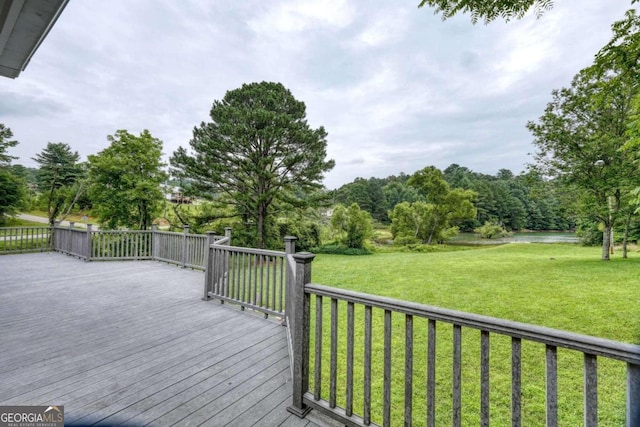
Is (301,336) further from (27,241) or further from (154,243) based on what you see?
(27,241)

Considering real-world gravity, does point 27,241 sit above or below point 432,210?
below

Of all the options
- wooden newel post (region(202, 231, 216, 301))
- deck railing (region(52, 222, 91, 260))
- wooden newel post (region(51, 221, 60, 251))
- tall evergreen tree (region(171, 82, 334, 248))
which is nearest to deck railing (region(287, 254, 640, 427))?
wooden newel post (region(202, 231, 216, 301))

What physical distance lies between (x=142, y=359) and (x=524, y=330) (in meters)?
2.93

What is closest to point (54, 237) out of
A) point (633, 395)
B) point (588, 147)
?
point (633, 395)

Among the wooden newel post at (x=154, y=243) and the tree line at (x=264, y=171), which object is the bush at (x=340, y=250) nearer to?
the tree line at (x=264, y=171)

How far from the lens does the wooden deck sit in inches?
71.3

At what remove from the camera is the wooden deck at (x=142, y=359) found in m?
1.81

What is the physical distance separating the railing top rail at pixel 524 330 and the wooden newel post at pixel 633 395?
0.03m

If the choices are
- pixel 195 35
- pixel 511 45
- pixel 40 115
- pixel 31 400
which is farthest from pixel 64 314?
pixel 40 115

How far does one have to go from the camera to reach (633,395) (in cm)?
86

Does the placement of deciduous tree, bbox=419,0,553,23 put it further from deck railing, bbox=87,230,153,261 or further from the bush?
the bush

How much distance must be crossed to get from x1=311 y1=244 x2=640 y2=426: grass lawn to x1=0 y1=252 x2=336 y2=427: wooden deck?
0.77 meters

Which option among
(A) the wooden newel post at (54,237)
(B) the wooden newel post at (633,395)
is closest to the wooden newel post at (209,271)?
(B) the wooden newel post at (633,395)

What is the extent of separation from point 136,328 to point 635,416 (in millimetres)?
3925
